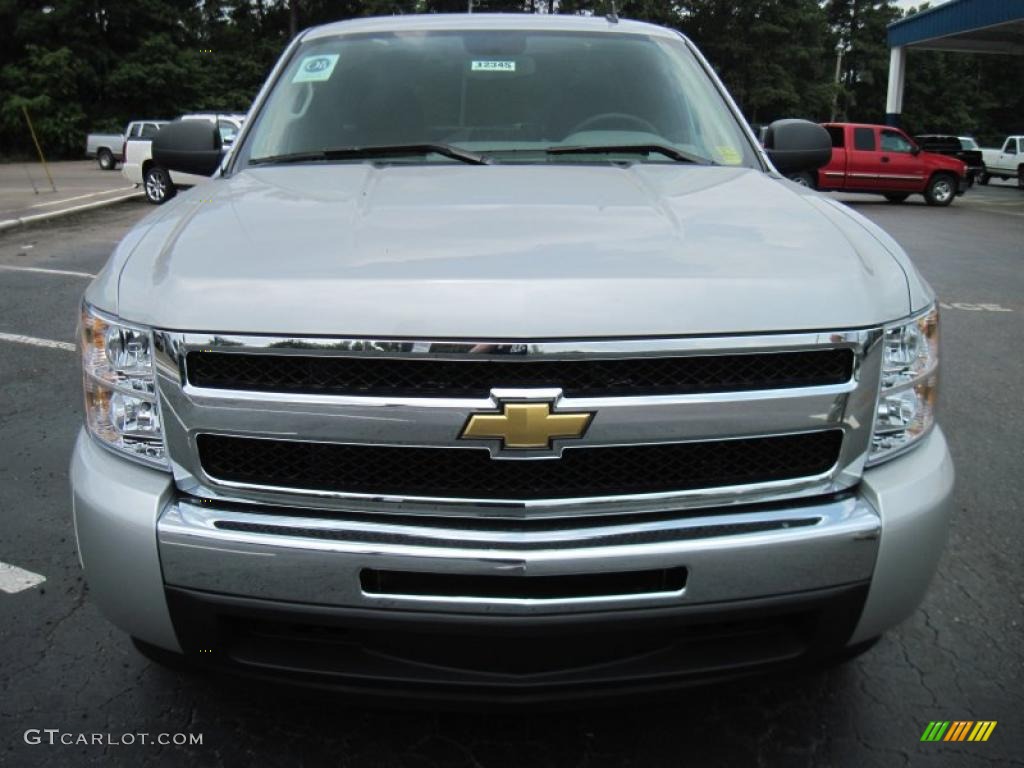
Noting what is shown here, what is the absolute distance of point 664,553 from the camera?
1.68 metres

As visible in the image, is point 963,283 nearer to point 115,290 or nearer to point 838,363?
point 838,363

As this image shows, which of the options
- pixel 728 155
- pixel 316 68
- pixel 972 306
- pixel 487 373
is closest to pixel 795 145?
pixel 728 155

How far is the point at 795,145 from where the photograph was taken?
11.1 ft

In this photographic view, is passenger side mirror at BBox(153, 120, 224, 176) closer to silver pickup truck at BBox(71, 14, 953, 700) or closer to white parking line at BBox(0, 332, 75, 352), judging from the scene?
silver pickup truck at BBox(71, 14, 953, 700)

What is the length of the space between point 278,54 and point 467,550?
53.8 m

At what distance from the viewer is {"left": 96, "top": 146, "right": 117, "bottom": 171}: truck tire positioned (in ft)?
104

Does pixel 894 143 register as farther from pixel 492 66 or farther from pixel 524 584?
pixel 524 584

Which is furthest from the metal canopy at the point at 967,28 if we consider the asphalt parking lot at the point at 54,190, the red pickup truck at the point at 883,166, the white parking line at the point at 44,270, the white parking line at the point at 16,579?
the white parking line at the point at 16,579

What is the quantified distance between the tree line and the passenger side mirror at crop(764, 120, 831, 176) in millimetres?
27786

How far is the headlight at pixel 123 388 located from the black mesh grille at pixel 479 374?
0.15 meters

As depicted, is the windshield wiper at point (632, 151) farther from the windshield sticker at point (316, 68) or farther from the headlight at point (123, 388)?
the headlight at point (123, 388)

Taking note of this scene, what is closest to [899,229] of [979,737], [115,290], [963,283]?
[963,283]

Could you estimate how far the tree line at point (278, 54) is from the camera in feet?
Result: 127

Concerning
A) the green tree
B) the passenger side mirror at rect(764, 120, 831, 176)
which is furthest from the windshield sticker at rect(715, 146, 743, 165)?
the green tree
